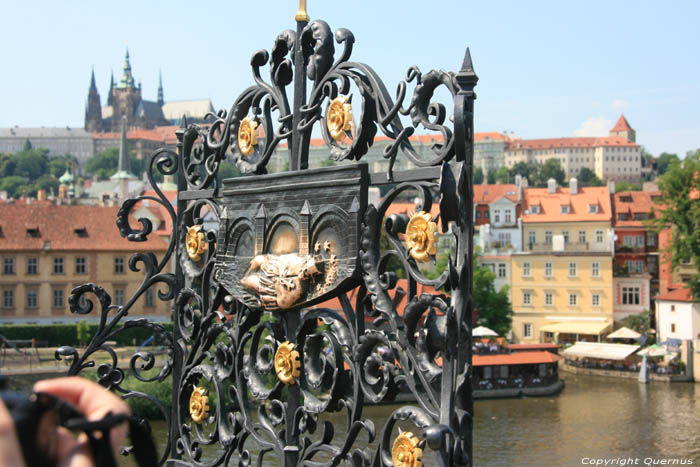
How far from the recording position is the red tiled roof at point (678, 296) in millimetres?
36688

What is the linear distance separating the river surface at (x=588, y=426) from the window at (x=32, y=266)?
1478 centimetres

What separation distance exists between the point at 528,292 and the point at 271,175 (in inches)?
1435

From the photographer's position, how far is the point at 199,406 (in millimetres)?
6383

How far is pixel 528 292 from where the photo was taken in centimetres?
4138

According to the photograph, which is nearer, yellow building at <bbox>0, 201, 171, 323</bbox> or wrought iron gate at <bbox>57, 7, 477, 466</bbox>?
wrought iron gate at <bbox>57, 7, 477, 466</bbox>

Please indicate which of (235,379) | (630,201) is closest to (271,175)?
(235,379)

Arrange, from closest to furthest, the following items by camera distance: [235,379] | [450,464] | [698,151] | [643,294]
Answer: [450,464], [235,379], [698,151], [643,294]

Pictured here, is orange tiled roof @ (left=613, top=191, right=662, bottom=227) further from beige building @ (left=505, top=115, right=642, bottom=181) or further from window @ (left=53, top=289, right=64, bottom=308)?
beige building @ (left=505, top=115, right=642, bottom=181)

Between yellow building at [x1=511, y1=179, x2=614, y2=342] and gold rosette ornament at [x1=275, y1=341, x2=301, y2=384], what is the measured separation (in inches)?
1372

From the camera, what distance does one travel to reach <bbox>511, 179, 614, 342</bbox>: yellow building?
40.4 metres

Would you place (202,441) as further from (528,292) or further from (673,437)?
(528,292)

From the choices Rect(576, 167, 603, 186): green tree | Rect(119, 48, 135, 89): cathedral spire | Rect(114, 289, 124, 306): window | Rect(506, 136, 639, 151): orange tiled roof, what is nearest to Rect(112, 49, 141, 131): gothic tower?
Rect(119, 48, 135, 89): cathedral spire

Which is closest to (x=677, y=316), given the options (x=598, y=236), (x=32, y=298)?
(x=598, y=236)

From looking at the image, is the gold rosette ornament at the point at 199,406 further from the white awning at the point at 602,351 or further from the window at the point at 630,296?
the window at the point at 630,296
